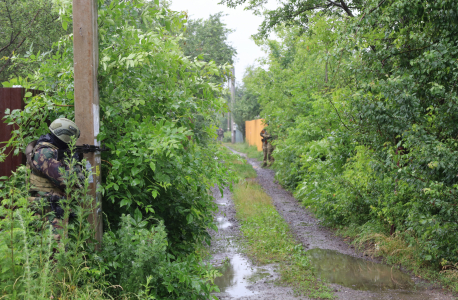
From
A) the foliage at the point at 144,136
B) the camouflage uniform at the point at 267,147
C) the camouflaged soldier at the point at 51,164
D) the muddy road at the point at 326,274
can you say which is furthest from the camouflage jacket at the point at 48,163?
the camouflage uniform at the point at 267,147

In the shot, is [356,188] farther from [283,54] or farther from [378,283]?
[283,54]

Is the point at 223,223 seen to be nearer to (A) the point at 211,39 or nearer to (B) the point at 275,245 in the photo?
(B) the point at 275,245

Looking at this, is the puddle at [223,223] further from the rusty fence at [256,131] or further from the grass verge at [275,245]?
the rusty fence at [256,131]

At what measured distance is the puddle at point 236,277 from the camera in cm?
524

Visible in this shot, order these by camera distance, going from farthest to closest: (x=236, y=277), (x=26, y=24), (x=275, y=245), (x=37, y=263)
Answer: (x=26, y=24) < (x=275, y=245) < (x=236, y=277) < (x=37, y=263)

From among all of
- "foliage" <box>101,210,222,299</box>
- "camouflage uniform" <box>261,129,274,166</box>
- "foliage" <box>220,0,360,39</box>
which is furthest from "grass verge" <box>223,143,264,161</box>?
"foliage" <box>101,210,222,299</box>

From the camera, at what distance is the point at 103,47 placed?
3.72 meters

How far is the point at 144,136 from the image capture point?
345 cm

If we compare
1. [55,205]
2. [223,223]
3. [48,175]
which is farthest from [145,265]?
[223,223]

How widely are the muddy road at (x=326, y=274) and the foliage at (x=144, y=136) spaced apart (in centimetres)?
142

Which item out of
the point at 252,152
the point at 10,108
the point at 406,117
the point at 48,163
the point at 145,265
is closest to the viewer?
the point at 145,265

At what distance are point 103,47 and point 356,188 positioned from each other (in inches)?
215

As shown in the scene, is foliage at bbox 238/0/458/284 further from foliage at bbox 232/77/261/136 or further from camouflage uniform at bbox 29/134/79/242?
foliage at bbox 232/77/261/136

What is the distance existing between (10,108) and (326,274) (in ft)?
15.8
